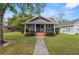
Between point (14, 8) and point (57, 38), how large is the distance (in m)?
1.02

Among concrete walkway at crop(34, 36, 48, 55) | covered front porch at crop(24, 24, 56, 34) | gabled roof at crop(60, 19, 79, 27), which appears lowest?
concrete walkway at crop(34, 36, 48, 55)

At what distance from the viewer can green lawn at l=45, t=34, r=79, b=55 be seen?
841 cm

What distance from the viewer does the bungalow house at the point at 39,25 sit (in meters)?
8.50

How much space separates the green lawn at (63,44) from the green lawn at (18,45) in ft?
1.09

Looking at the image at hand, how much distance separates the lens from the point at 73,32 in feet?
27.9

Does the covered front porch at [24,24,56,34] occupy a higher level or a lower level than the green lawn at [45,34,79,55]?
higher

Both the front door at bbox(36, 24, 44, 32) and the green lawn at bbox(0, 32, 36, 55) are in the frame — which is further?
the front door at bbox(36, 24, 44, 32)

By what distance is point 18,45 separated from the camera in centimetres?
852

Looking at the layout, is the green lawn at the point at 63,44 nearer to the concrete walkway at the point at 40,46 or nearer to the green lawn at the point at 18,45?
the concrete walkway at the point at 40,46

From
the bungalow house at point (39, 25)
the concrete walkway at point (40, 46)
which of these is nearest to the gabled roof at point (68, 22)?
the bungalow house at point (39, 25)

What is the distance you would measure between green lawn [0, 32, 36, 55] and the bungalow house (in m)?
0.15

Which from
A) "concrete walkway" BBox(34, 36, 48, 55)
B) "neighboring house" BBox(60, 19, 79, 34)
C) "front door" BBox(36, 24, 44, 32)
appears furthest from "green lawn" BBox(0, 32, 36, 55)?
"neighboring house" BBox(60, 19, 79, 34)

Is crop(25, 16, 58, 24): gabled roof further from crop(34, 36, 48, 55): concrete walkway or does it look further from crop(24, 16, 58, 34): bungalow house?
crop(34, 36, 48, 55): concrete walkway

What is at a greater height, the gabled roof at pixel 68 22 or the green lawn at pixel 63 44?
the gabled roof at pixel 68 22
